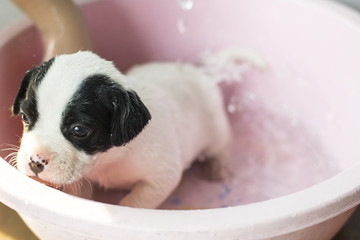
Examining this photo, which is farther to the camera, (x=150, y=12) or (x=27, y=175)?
(x=150, y=12)

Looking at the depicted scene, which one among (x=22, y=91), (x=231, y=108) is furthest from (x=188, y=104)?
(x=22, y=91)

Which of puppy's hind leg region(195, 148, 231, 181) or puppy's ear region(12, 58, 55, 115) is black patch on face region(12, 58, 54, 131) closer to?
puppy's ear region(12, 58, 55, 115)

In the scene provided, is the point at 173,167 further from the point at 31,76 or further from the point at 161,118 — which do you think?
the point at 31,76

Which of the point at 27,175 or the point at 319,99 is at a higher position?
the point at 27,175

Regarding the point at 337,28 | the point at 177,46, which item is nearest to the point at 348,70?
the point at 337,28

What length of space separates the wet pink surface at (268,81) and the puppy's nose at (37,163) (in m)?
0.47

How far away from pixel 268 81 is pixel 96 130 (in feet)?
2.71

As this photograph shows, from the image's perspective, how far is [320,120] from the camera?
4.68ft

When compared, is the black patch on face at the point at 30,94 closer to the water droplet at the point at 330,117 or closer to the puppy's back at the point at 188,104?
the puppy's back at the point at 188,104

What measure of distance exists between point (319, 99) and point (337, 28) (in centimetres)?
21

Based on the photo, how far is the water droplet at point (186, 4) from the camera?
4.91 feet

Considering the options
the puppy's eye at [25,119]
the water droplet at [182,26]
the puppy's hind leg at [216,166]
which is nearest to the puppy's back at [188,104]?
the puppy's hind leg at [216,166]

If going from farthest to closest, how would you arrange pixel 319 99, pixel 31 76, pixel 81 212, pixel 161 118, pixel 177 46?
pixel 177 46 < pixel 319 99 < pixel 161 118 < pixel 31 76 < pixel 81 212

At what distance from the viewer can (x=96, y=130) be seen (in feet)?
2.71
